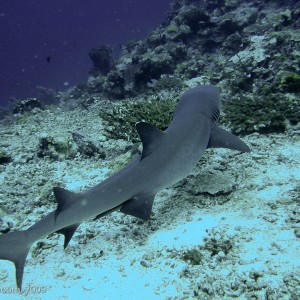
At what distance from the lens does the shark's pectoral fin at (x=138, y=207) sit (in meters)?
3.53

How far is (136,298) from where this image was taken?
3.07 m

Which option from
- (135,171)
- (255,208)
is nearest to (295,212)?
(255,208)

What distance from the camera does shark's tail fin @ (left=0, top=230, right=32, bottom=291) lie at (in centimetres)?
341

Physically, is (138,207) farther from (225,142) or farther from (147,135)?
(225,142)

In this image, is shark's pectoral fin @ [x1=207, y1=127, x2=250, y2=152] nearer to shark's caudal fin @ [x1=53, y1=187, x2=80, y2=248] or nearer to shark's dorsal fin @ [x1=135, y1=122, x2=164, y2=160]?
shark's dorsal fin @ [x1=135, y1=122, x2=164, y2=160]

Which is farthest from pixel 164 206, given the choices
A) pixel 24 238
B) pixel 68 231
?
pixel 24 238

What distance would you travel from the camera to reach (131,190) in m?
3.51

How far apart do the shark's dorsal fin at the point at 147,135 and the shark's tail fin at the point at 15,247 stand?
5.58 feet

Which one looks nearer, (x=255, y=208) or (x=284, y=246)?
(x=284, y=246)

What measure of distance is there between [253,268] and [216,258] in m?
0.42

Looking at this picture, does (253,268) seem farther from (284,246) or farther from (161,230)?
(161,230)

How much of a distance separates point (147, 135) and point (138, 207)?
0.88 m

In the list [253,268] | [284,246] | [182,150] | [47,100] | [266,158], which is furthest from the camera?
[47,100]

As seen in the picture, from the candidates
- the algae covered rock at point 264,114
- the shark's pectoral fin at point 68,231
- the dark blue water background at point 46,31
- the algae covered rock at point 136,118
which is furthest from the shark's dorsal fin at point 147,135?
the dark blue water background at point 46,31
